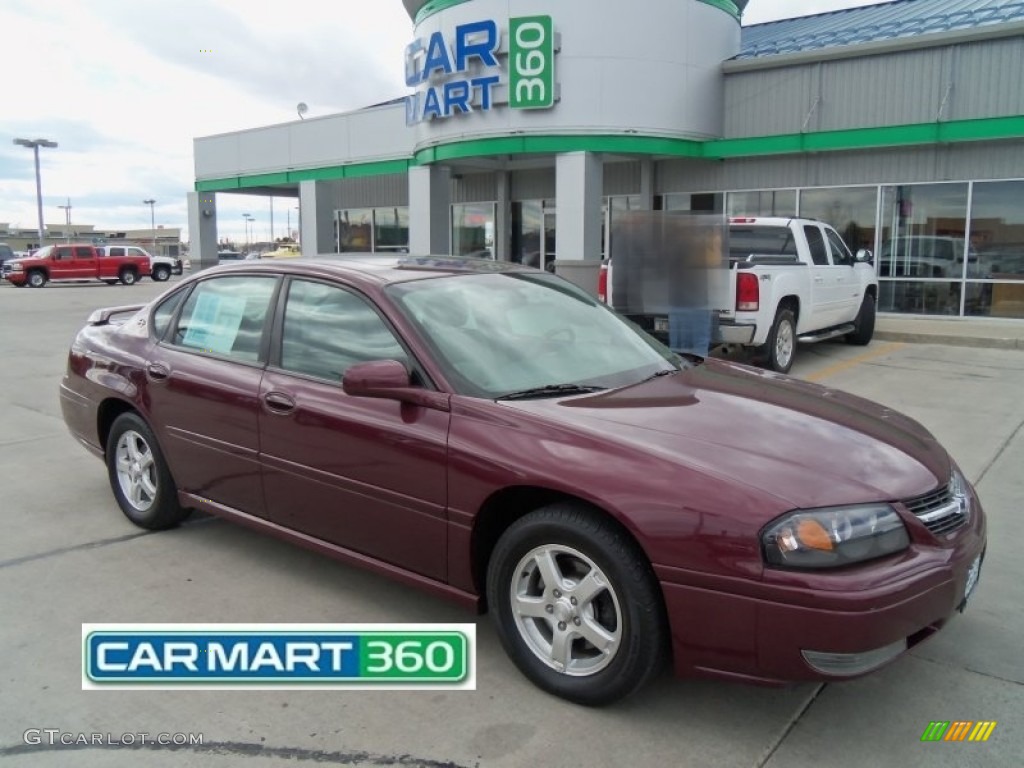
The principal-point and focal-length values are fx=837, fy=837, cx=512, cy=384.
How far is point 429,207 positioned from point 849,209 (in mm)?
8798

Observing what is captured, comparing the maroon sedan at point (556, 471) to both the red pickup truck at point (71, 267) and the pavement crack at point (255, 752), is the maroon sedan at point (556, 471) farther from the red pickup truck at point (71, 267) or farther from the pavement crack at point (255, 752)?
the red pickup truck at point (71, 267)

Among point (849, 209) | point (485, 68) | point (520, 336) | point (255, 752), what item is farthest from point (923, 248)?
point (255, 752)

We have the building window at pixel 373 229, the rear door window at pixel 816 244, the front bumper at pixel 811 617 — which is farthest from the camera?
the building window at pixel 373 229

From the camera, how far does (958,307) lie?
14.7m

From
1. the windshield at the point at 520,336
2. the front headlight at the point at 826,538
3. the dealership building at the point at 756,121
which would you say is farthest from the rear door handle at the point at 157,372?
the dealership building at the point at 756,121

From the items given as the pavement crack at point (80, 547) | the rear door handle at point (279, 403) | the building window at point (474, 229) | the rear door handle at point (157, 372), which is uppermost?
the building window at point (474, 229)

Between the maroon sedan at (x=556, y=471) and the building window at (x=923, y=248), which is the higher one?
the building window at (x=923, y=248)

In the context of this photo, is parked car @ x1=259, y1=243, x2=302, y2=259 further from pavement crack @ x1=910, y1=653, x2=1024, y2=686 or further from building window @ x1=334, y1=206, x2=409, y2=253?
pavement crack @ x1=910, y1=653, x2=1024, y2=686

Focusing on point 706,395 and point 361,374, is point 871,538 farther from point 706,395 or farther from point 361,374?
point 361,374

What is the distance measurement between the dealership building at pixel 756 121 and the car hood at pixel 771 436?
12637 millimetres

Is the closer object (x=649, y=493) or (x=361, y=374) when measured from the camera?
(x=649, y=493)

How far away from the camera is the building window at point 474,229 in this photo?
861 inches

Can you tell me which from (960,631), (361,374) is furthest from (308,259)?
(960,631)

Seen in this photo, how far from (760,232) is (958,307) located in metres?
6.71
